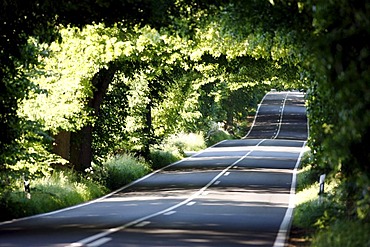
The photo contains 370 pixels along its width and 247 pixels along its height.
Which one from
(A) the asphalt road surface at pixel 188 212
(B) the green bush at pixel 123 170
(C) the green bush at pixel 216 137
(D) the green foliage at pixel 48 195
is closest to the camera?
(A) the asphalt road surface at pixel 188 212

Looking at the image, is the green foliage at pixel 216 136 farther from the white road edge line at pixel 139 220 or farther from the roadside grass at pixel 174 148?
the white road edge line at pixel 139 220

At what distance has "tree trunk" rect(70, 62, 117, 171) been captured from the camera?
32.7 metres

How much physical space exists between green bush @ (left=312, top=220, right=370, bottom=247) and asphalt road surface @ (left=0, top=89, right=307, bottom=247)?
2.01 m

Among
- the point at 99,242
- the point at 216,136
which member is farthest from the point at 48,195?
the point at 216,136

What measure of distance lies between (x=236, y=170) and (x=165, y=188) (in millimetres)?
9252

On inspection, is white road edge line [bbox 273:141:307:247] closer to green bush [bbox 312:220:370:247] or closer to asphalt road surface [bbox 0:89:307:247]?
asphalt road surface [bbox 0:89:307:247]

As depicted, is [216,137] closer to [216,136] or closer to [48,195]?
[216,136]

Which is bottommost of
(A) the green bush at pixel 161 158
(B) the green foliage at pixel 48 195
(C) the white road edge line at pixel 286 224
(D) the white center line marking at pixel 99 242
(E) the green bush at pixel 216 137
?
(C) the white road edge line at pixel 286 224

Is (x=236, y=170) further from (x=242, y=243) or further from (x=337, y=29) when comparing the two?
(x=337, y=29)

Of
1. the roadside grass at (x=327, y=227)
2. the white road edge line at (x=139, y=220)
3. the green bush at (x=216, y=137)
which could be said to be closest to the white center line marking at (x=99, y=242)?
the white road edge line at (x=139, y=220)

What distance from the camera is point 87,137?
33062 mm

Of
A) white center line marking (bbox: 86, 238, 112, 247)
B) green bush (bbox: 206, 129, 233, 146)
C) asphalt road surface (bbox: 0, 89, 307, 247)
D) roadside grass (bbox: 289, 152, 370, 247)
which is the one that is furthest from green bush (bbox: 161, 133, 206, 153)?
white center line marking (bbox: 86, 238, 112, 247)

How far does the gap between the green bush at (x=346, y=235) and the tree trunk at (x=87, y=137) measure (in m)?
19.4

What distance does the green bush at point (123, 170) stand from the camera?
1352 inches
